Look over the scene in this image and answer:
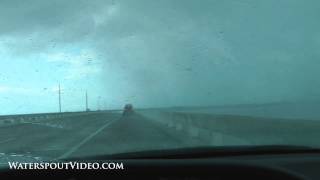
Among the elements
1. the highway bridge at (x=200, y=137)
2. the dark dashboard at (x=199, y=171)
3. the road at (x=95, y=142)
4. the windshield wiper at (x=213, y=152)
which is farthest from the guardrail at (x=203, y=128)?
the dark dashboard at (x=199, y=171)

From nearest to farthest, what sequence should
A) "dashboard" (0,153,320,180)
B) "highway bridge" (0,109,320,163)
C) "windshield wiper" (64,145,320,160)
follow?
"dashboard" (0,153,320,180), "windshield wiper" (64,145,320,160), "highway bridge" (0,109,320,163)

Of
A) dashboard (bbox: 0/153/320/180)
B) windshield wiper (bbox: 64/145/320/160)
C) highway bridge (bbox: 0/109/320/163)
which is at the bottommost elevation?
dashboard (bbox: 0/153/320/180)

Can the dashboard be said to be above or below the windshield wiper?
below

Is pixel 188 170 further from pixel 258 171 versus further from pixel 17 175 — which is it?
pixel 17 175

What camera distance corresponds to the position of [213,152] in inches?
237

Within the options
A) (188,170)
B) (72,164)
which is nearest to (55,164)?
(72,164)

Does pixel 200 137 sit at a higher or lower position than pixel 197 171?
higher

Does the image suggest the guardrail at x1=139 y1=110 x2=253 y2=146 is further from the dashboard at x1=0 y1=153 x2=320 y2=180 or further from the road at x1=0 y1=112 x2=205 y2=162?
the dashboard at x1=0 y1=153 x2=320 y2=180

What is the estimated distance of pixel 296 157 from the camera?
5680 millimetres

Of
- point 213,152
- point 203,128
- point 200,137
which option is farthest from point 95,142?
point 213,152

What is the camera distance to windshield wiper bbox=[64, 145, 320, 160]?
19.4ft

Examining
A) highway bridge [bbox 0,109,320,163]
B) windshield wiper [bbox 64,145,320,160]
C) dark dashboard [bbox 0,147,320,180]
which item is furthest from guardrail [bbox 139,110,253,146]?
dark dashboard [bbox 0,147,320,180]

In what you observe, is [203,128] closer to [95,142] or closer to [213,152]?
[95,142]

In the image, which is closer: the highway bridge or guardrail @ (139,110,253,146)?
the highway bridge
